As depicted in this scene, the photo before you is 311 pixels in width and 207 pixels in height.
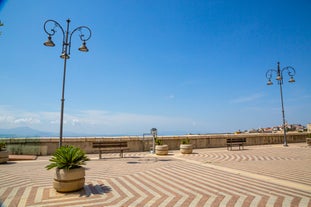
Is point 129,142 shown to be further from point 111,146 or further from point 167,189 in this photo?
point 167,189

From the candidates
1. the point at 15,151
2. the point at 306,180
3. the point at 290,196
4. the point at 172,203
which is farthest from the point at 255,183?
the point at 15,151

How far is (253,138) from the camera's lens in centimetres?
2178

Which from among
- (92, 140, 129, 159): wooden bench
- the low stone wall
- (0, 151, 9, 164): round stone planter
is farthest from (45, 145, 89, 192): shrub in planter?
the low stone wall

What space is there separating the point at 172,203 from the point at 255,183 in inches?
127

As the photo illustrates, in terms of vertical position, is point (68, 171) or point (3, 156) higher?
point (68, 171)

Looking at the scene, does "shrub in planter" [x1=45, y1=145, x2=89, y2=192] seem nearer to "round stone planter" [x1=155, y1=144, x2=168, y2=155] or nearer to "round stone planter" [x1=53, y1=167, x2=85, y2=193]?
"round stone planter" [x1=53, y1=167, x2=85, y2=193]

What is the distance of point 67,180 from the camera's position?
5.45 meters

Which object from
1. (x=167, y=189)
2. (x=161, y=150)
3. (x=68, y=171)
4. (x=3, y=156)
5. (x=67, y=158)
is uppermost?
(x=67, y=158)

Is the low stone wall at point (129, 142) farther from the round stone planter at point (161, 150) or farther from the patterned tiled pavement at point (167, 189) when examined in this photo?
the patterned tiled pavement at point (167, 189)

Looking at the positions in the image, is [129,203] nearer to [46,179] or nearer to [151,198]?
[151,198]

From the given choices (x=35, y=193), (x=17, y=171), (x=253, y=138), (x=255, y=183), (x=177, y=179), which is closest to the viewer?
(x=35, y=193)

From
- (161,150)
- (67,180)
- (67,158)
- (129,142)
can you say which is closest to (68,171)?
(67,180)

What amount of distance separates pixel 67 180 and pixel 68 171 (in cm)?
23

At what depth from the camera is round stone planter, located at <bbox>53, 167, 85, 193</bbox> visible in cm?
544
